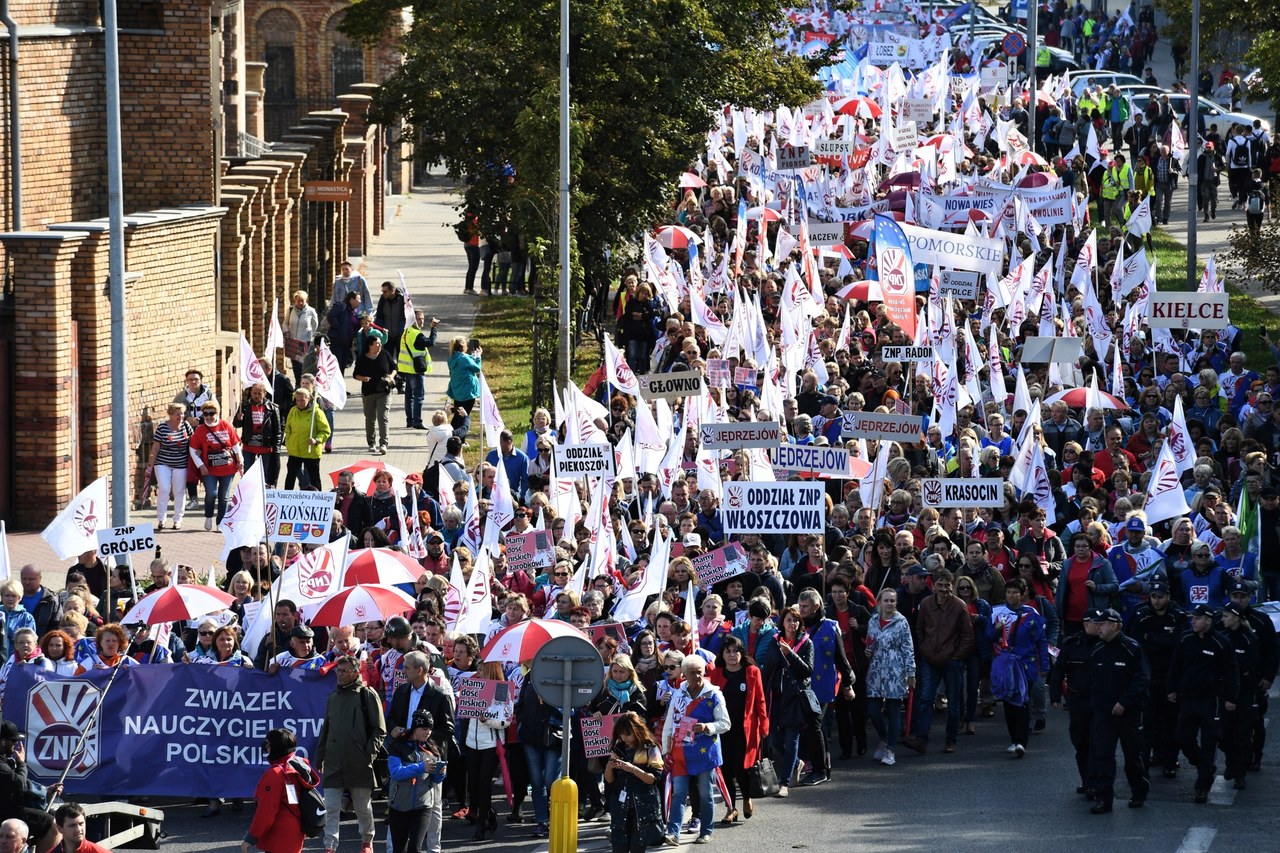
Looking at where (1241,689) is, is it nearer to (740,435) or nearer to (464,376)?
(740,435)

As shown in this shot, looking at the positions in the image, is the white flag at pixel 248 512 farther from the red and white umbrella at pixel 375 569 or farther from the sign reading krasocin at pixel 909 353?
the sign reading krasocin at pixel 909 353

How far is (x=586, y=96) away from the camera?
34.7 meters

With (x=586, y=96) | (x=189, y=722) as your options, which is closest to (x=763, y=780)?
(x=189, y=722)

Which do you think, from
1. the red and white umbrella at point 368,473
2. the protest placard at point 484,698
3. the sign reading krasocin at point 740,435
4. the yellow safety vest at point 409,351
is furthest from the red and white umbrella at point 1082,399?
the protest placard at point 484,698

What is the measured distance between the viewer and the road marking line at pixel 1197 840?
1545cm

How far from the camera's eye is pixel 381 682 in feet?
54.0

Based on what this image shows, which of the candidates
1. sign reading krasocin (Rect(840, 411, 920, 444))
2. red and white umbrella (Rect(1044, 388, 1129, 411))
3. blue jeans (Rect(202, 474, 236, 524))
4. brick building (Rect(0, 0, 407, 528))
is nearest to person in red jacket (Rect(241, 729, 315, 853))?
brick building (Rect(0, 0, 407, 528))

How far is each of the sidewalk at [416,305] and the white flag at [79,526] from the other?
2.88 m

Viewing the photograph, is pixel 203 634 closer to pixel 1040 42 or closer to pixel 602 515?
pixel 602 515

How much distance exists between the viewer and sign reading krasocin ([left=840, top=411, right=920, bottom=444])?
2136cm

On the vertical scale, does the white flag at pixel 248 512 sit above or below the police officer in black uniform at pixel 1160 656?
above

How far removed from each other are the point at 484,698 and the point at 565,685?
185 cm

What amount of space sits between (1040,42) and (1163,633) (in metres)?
62.0

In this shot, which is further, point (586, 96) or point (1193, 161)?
point (1193, 161)
